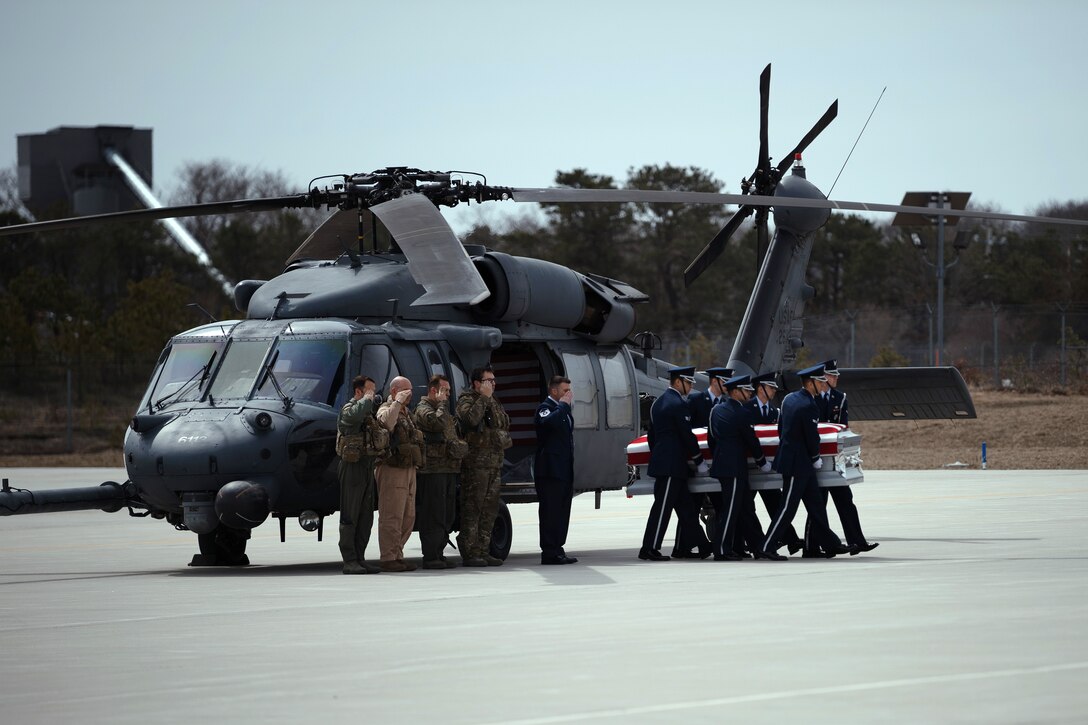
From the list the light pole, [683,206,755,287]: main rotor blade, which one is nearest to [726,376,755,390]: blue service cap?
[683,206,755,287]: main rotor blade

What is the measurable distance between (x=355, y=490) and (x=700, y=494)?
12.3ft

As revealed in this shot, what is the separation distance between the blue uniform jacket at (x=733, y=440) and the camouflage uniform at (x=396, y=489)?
278 cm

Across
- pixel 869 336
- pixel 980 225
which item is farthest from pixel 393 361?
pixel 980 225

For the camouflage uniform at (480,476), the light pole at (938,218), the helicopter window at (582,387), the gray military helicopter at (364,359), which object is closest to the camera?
the gray military helicopter at (364,359)

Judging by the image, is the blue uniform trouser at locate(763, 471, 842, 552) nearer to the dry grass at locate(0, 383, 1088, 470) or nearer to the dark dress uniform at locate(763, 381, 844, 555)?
the dark dress uniform at locate(763, 381, 844, 555)

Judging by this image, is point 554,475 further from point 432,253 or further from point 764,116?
point 764,116

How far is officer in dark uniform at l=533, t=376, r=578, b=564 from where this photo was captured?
14.2 metres

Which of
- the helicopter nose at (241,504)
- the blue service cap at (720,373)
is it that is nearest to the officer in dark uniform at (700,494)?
the blue service cap at (720,373)

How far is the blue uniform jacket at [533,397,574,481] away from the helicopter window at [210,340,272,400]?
249cm

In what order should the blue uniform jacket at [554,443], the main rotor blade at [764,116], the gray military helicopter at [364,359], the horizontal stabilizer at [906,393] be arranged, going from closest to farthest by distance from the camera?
the gray military helicopter at [364,359]
the blue uniform jacket at [554,443]
the horizontal stabilizer at [906,393]
the main rotor blade at [764,116]

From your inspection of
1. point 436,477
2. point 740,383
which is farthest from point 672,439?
point 436,477

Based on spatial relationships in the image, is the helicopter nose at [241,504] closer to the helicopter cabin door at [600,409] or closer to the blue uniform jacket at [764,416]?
the helicopter cabin door at [600,409]

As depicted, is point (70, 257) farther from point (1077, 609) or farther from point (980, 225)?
point (1077, 609)

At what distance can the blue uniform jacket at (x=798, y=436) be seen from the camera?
1419cm
